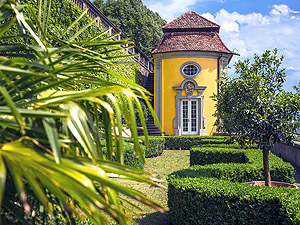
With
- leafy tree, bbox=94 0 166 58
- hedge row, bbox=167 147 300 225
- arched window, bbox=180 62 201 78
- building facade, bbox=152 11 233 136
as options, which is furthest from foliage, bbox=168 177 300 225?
leafy tree, bbox=94 0 166 58

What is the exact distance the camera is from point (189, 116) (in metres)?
18.6

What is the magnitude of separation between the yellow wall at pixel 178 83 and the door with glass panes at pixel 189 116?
25.3 inches

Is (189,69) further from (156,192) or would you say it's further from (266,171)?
(266,171)

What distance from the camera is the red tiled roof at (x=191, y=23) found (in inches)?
769

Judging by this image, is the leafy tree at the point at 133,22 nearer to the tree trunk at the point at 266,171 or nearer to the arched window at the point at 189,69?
the arched window at the point at 189,69

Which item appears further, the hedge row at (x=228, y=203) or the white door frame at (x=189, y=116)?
the white door frame at (x=189, y=116)

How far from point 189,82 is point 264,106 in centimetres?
1318

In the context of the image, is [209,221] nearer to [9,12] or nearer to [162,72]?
[9,12]

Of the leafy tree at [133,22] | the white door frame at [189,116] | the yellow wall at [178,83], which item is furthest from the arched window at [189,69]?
the leafy tree at [133,22]

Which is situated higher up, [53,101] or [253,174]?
[53,101]

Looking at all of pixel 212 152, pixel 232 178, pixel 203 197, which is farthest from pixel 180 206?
pixel 212 152

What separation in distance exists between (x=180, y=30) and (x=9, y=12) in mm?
18865

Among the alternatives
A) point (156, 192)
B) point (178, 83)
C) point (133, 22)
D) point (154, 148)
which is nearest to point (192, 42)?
point (178, 83)

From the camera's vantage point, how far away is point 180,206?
15.4 feet
